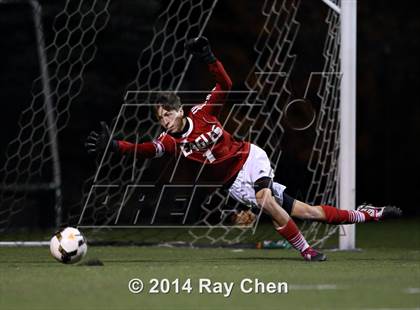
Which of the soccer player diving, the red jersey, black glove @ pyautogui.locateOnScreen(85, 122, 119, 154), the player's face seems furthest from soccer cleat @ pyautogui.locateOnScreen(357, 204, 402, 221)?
black glove @ pyautogui.locateOnScreen(85, 122, 119, 154)

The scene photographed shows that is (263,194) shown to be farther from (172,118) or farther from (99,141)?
(99,141)

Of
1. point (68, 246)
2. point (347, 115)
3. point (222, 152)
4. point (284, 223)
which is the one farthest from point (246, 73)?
point (68, 246)

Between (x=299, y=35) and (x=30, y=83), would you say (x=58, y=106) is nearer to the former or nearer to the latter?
(x=30, y=83)

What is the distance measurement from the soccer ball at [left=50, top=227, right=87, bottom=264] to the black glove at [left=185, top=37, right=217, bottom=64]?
1.70m

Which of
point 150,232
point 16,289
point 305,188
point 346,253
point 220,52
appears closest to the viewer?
point 16,289

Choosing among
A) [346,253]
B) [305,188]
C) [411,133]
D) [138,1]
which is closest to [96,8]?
[138,1]

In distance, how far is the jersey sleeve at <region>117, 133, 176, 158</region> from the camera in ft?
28.7

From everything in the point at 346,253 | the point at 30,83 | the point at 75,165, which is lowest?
the point at 75,165

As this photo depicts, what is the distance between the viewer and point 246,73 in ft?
50.3

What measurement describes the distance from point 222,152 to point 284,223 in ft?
2.56

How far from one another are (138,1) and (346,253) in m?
4.94

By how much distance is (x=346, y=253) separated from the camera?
988cm

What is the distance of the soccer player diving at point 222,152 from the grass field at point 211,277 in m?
0.37

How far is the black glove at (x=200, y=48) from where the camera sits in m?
8.63
